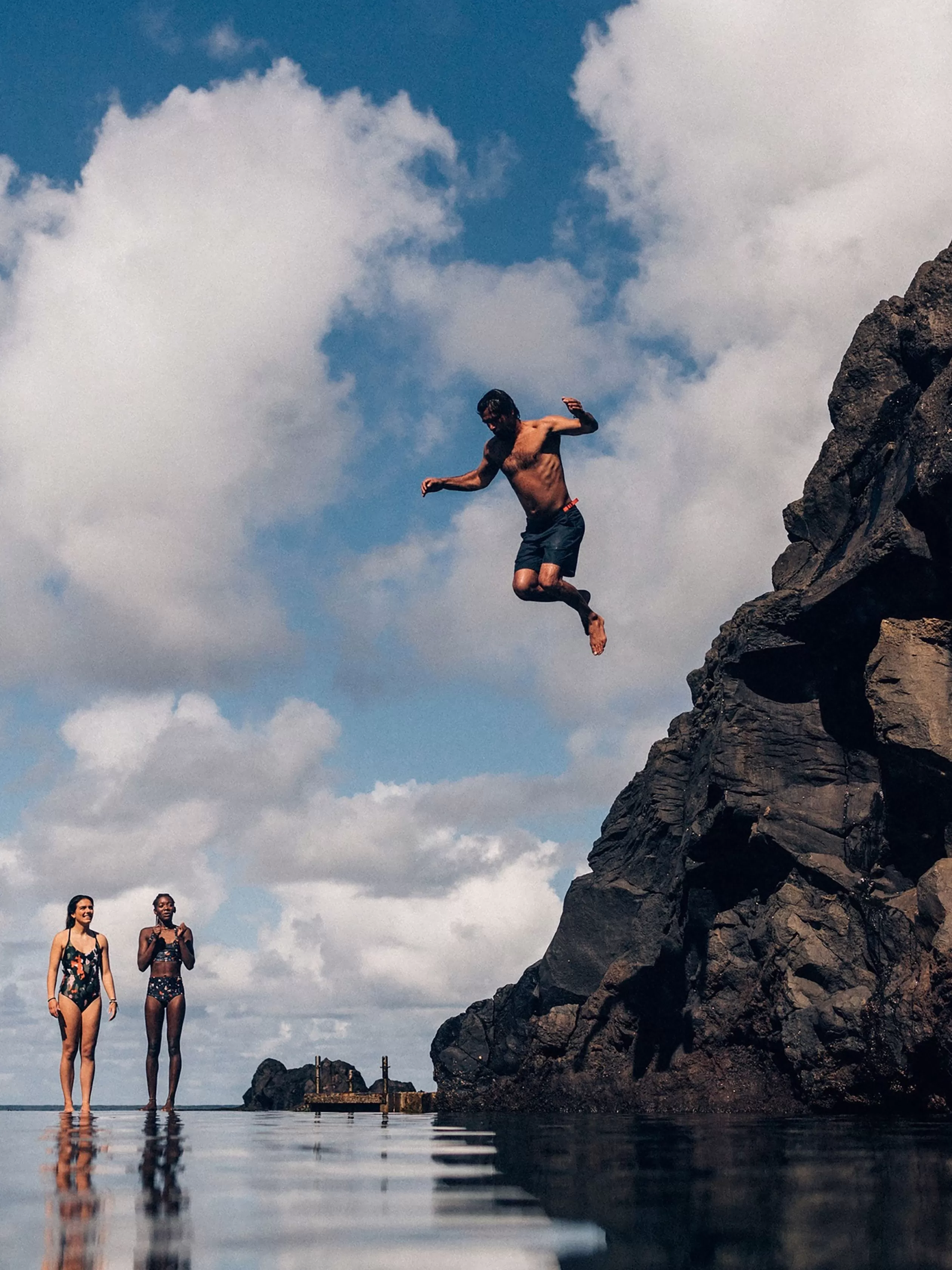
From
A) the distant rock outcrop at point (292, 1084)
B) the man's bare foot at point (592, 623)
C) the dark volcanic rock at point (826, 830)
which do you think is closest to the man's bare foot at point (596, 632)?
the man's bare foot at point (592, 623)

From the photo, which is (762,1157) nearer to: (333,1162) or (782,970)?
(333,1162)

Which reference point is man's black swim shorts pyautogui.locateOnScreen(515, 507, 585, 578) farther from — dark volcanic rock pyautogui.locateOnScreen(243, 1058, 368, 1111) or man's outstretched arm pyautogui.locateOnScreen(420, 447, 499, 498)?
dark volcanic rock pyautogui.locateOnScreen(243, 1058, 368, 1111)

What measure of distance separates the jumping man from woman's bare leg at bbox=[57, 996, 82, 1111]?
7.59 meters

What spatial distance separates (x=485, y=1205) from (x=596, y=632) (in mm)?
10451

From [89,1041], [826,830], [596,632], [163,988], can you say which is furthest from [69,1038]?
[826,830]

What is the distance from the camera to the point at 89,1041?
15383mm

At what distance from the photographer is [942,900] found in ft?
53.0

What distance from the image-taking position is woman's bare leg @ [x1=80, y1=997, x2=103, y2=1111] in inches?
603

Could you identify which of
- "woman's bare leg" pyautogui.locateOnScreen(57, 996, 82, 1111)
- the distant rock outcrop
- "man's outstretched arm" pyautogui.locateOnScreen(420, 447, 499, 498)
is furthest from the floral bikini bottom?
the distant rock outcrop

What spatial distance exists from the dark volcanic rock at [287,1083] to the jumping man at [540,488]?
117 feet

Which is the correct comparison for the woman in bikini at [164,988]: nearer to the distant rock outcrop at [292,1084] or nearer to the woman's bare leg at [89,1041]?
the woman's bare leg at [89,1041]

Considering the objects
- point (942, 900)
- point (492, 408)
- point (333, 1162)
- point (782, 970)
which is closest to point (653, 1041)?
point (782, 970)

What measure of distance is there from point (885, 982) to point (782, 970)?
3.00 m

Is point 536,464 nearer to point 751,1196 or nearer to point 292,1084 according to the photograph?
point 751,1196
